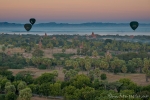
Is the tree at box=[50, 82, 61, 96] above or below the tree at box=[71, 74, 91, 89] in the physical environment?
below

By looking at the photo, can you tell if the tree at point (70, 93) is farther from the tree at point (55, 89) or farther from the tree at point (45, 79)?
the tree at point (45, 79)

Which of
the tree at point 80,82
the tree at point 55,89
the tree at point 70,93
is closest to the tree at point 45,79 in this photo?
the tree at point 55,89

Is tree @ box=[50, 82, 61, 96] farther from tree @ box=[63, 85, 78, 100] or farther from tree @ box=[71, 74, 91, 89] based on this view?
tree @ box=[71, 74, 91, 89]

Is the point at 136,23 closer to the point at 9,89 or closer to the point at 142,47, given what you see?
the point at 142,47

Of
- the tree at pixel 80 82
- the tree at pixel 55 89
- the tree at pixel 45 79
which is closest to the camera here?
the tree at pixel 55 89

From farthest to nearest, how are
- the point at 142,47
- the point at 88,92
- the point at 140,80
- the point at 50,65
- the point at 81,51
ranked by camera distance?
the point at 142,47 < the point at 81,51 < the point at 50,65 < the point at 140,80 < the point at 88,92

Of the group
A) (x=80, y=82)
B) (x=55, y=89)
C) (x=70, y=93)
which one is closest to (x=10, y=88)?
(x=55, y=89)

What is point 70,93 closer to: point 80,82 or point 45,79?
point 80,82

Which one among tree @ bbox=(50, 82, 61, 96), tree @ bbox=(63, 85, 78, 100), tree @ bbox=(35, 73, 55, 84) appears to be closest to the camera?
tree @ bbox=(63, 85, 78, 100)

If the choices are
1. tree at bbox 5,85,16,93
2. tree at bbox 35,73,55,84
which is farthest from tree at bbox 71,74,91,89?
tree at bbox 5,85,16,93

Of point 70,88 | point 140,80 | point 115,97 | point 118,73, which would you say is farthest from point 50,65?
point 115,97

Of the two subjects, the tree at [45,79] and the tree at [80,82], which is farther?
the tree at [45,79]
